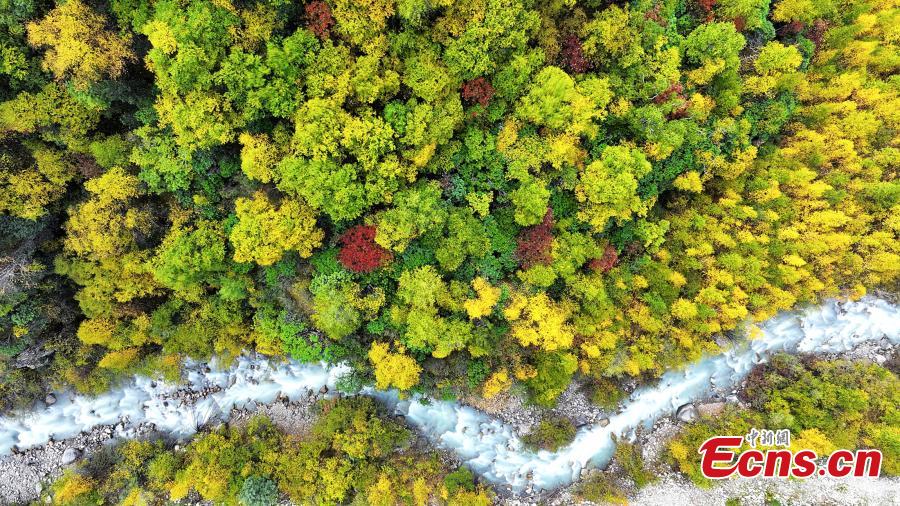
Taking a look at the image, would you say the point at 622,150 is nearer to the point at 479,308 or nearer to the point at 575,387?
the point at 479,308

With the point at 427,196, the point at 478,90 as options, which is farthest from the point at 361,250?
the point at 478,90

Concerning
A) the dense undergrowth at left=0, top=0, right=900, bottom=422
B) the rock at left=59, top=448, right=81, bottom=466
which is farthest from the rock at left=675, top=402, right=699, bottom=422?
the rock at left=59, top=448, right=81, bottom=466

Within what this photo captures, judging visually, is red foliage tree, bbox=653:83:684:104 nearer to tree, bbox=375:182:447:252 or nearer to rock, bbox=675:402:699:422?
tree, bbox=375:182:447:252

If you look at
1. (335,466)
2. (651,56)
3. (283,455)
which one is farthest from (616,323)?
(283,455)

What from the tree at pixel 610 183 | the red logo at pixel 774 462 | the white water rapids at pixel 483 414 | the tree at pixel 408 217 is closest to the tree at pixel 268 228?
the tree at pixel 408 217

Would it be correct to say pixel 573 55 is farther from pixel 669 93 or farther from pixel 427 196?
pixel 427 196
